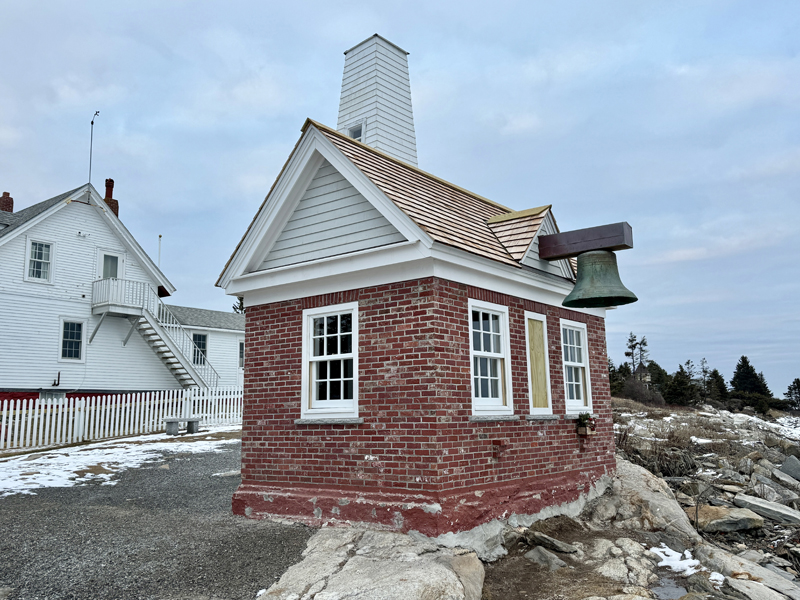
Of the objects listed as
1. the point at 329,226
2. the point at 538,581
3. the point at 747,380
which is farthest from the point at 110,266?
the point at 747,380

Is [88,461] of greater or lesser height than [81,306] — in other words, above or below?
below

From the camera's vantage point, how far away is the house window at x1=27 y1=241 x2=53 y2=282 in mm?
23531

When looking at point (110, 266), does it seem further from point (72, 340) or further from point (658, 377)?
point (658, 377)

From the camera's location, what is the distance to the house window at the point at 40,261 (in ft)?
77.2

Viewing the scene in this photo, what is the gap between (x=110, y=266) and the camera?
85.6 ft

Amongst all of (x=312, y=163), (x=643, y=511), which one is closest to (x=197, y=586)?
(x=312, y=163)

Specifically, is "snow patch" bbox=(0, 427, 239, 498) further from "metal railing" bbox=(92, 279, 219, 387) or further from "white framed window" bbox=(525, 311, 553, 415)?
"white framed window" bbox=(525, 311, 553, 415)

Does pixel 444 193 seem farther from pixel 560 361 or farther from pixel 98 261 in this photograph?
pixel 98 261

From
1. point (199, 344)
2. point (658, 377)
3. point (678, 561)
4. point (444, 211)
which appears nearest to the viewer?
point (678, 561)

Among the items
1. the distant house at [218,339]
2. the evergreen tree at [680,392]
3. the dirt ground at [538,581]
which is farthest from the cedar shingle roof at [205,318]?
the evergreen tree at [680,392]

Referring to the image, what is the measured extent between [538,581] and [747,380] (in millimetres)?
69183

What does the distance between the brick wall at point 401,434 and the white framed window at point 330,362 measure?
0.49 ft

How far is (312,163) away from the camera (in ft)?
31.9

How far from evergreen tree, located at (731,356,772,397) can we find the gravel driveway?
2653 inches
